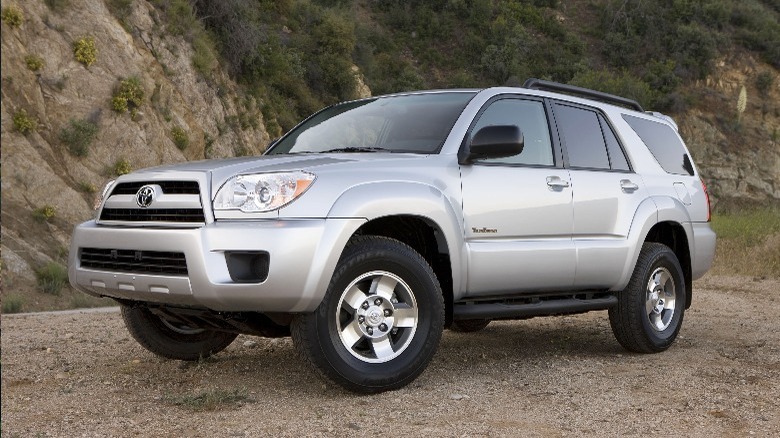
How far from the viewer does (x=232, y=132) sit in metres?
22.8

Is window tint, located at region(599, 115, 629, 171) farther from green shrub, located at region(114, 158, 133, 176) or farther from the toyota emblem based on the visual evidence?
green shrub, located at region(114, 158, 133, 176)

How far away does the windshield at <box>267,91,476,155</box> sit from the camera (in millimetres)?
5453

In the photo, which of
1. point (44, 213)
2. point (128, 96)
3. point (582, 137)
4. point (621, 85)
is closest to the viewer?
point (582, 137)

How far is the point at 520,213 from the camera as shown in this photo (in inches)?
214

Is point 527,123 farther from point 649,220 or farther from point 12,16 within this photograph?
point 12,16

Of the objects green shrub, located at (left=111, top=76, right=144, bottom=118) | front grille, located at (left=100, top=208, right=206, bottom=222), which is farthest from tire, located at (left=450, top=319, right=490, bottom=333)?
green shrub, located at (left=111, top=76, right=144, bottom=118)

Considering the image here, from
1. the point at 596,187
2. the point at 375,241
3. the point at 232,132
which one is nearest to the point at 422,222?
the point at 375,241

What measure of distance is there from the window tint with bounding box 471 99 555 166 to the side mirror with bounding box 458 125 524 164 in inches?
16.6

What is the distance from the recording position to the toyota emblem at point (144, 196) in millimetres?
4660

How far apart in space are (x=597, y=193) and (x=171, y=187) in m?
2.98

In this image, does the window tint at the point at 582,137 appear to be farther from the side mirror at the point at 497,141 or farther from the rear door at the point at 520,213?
the side mirror at the point at 497,141

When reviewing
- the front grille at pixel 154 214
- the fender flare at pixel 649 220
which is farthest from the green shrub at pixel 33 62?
the fender flare at pixel 649 220

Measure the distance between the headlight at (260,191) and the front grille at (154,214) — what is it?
0.14 m

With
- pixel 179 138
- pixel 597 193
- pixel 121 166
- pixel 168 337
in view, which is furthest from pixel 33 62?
pixel 597 193
